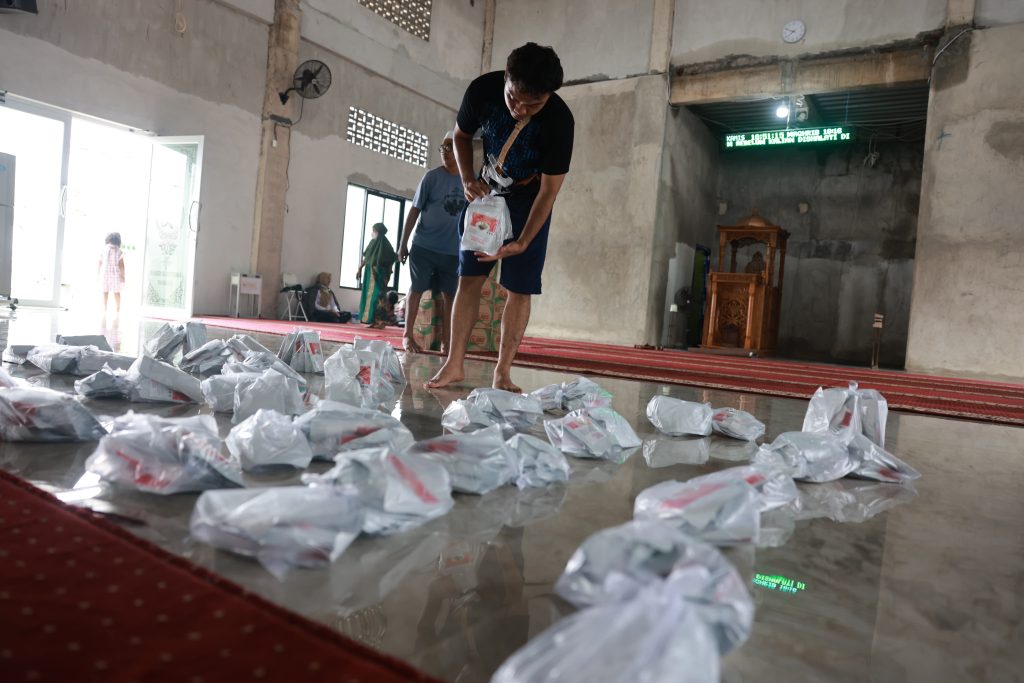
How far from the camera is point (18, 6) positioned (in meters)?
6.68

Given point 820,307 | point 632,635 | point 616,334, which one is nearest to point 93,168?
point 616,334

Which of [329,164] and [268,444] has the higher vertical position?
[329,164]

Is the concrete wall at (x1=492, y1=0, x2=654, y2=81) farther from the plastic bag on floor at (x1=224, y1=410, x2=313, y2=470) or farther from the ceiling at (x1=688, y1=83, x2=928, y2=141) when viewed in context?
the plastic bag on floor at (x1=224, y1=410, x2=313, y2=470)

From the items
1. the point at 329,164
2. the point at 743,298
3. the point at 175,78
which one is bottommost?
the point at 743,298

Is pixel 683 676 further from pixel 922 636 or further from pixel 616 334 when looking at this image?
pixel 616 334

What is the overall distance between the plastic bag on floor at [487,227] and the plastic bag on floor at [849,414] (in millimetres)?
1246

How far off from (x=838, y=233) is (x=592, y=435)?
37.4 feet

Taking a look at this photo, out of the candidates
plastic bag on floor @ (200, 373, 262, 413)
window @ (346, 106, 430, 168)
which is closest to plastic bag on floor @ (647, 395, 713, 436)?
plastic bag on floor @ (200, 373, 262, 413)

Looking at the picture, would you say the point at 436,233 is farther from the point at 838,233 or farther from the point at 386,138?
the point at 838,233

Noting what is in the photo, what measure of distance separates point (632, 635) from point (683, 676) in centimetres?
5

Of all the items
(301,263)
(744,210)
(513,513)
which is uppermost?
(744,210)

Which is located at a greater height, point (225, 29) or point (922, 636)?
point (225, 29)

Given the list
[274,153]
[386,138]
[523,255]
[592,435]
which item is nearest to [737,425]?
[592,435]

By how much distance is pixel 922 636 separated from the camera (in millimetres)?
763
